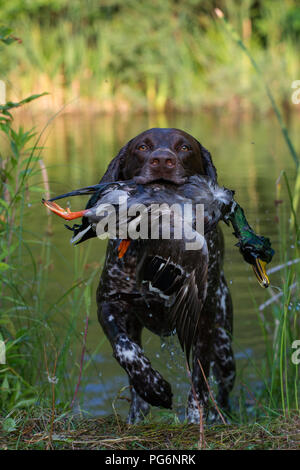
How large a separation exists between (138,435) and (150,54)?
1365cm

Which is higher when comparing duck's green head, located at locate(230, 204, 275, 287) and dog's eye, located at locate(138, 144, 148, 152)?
dog's eye, located at locate(138, 144, 148, 152)

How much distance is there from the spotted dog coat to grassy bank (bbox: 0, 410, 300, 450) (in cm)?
32

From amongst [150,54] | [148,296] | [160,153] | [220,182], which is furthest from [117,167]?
[150,54]

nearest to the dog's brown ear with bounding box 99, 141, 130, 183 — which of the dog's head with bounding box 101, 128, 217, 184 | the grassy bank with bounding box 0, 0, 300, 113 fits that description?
the dog's head with bounding box 101, 128, 217, 184

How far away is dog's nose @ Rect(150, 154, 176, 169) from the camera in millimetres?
3215

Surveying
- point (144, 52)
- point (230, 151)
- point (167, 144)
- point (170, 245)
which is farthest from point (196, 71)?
point (170, 245)

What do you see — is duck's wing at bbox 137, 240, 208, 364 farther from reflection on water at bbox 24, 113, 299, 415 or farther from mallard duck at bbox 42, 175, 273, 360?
reflection on water at bbox 24, 113, 299, 415

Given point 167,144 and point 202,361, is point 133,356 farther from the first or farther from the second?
point 167,144

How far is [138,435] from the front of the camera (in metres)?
2.78

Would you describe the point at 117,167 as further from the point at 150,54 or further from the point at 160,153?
the point at 150,54

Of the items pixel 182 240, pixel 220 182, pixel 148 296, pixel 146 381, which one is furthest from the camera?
pixel 220 182

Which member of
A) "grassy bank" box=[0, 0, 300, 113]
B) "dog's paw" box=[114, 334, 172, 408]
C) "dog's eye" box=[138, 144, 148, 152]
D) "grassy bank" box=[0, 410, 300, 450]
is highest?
"grassy bank" box=[0, 0, 300, 113]

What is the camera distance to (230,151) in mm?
9914

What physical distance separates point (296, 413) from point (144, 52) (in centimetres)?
1365
